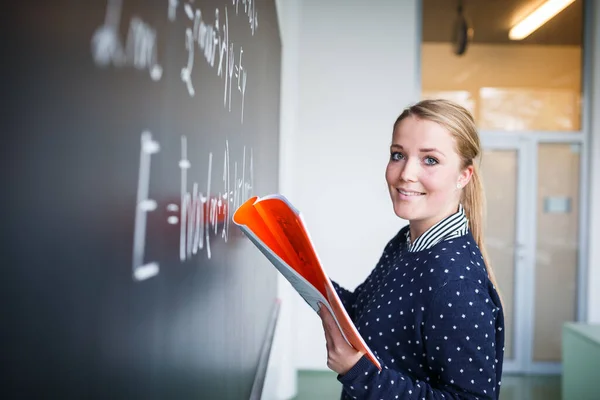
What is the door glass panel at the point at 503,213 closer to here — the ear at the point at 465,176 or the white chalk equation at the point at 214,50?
the ear at the point at 465,176

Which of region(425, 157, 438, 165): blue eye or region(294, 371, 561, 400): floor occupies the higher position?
region(425, 157, 438, 165): blue eye

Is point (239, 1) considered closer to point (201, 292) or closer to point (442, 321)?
point (201, 292)

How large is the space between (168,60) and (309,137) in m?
4.10

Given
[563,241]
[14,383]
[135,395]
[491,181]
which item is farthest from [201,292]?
[563,241]

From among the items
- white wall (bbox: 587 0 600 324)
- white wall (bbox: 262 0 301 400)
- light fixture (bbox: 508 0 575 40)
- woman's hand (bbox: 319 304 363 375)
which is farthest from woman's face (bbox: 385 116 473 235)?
light fixture (bbox: 508 0 575 40)

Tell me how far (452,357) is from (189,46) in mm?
701

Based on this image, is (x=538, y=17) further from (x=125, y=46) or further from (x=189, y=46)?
(x=125, y=46)

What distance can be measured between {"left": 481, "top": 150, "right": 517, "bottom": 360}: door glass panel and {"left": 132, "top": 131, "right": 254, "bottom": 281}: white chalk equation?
152 inches

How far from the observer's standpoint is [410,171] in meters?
1.10

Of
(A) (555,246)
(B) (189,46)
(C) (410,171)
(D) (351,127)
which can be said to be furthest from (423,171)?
(A) (555,246)

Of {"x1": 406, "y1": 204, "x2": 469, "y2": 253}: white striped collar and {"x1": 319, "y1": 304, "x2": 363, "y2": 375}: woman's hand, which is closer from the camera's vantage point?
{"x1": 319, "y1": 304, "x2": 363, "y2": 375}: woman's hand

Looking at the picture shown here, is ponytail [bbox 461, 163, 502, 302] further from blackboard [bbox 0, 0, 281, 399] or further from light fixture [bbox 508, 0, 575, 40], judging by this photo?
light fixture [bbox 508, 0, 575, 40]

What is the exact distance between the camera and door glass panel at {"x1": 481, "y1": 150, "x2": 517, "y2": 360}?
461 centimetres

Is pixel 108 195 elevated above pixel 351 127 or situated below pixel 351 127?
below
